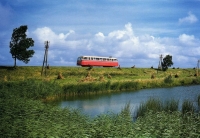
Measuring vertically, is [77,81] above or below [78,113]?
above

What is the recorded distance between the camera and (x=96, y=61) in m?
85.6

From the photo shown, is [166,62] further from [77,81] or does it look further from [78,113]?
[78,113]

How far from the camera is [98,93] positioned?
169 ft

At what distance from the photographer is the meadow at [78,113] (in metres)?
14.4

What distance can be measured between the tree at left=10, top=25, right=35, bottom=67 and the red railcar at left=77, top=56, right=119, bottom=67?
52.2ft

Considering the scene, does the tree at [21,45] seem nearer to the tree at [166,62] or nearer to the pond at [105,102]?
the pond at [105,102]

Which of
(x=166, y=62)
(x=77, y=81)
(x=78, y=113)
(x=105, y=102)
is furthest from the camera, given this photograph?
(x=166, y=62)

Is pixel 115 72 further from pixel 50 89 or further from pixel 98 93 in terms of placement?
pixel 50 89

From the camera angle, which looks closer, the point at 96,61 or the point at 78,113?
the point at 78,113

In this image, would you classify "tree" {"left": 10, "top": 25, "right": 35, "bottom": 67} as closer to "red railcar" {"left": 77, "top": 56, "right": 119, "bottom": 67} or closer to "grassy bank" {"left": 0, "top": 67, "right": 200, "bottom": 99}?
"grassy bank" {"left": 0, "top": 67, "right": 200, "bottom": 99}

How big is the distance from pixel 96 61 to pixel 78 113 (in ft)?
211

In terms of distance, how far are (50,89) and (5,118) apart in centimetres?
2509

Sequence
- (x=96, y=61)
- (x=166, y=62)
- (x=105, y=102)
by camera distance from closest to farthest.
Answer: (x=105, y=102) → (x=96, y=61) → (x=166, y=62)

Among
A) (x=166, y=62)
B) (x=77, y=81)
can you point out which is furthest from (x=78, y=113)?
(x=166, y=62)
